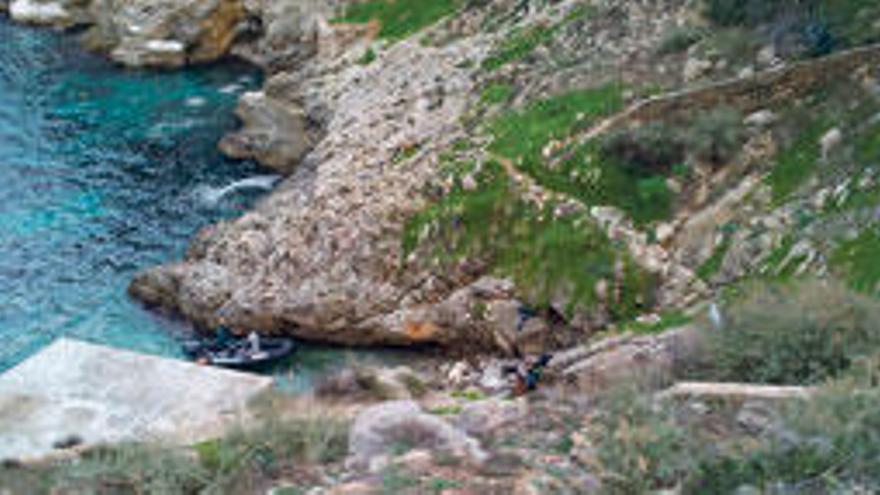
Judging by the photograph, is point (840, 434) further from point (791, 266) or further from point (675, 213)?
point (675, 213)

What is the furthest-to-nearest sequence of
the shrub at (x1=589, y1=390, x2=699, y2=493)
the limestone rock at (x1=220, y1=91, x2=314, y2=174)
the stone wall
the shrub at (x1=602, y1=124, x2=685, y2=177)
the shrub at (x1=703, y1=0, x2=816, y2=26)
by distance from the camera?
the limestone rock at (x1=220, y1=91, x2=314, y2=174), the shrub at (x1=703, y1=0, x2=816, y2=26), the shrub at (x1=602, y1=124, x2=685, y2=177), the stone wall, the shrub at (x1=589, y1=390, x2=699, y2=493)

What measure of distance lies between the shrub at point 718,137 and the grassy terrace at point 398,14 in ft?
49.8

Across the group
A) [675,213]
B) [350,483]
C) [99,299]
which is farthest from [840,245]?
[99,299]

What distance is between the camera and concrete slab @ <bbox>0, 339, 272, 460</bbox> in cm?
1944

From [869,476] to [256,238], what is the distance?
2068 centimetres

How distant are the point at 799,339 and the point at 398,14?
1096 inches

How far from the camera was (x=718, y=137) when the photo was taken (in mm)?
22406

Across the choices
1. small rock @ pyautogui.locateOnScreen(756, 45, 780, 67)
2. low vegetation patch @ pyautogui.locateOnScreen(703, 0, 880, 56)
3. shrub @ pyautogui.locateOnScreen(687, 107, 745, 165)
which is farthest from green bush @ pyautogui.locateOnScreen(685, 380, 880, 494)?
small rock @ pyautogui.locateOnScreen(756, 45, 780, 67)

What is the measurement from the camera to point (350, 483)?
11586mm

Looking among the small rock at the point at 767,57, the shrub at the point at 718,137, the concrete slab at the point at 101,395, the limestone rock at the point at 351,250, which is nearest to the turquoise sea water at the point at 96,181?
the limestone rock at the point at 351,250

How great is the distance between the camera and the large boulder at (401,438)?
39.2 feet

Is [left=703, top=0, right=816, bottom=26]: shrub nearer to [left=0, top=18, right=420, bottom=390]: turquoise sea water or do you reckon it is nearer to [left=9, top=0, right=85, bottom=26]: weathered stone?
[left=0, top=18, right=420, bottom=390]: turquoise sea water

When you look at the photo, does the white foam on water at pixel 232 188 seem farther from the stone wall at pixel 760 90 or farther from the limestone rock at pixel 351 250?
the stone wall at pixel 760 90

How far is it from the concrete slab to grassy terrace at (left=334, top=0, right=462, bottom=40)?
1798 centimetres
